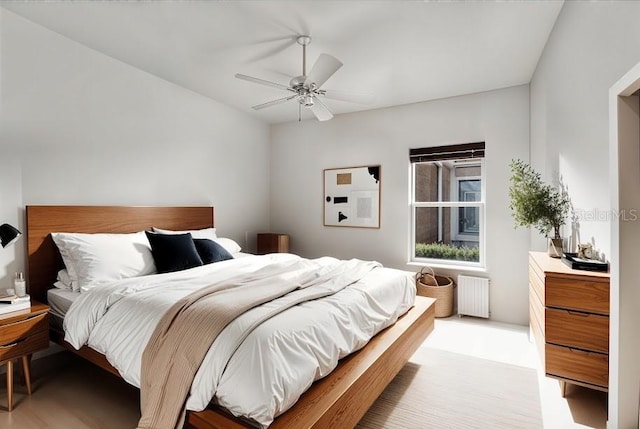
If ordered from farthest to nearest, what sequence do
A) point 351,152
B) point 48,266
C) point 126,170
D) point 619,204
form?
point 351,152 < point 126,170 < point 48,266 < point 619,204

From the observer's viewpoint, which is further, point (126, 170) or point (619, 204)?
point (126, 170)

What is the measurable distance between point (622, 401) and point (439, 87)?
3228 mm

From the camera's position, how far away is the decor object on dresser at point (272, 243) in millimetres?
4824

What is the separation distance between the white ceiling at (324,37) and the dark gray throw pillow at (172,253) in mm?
1702

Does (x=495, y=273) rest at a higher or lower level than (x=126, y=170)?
lower

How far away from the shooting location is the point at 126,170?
3418 mm

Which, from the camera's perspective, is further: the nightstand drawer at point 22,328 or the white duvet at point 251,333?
the nightstand drawer at point 22,328

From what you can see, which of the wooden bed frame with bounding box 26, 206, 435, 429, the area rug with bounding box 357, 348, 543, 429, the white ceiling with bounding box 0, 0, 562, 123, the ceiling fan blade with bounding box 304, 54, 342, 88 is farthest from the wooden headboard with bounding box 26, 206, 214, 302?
the area rug with bounding box 357, 348, 543, 429

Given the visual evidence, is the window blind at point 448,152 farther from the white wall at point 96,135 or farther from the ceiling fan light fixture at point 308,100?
the white wall at point 96,135

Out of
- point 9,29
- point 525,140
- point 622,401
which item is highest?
point 9,29

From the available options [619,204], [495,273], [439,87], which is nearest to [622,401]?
[619,204]

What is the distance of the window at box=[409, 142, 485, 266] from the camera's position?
4172 millimetres

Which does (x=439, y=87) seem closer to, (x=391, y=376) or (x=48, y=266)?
(x=391, y=376)

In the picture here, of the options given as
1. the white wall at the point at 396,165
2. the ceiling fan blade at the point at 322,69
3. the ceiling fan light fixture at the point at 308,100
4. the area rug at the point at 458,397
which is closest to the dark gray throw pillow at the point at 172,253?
the ceiling fan light fixture at the point at 308,100
